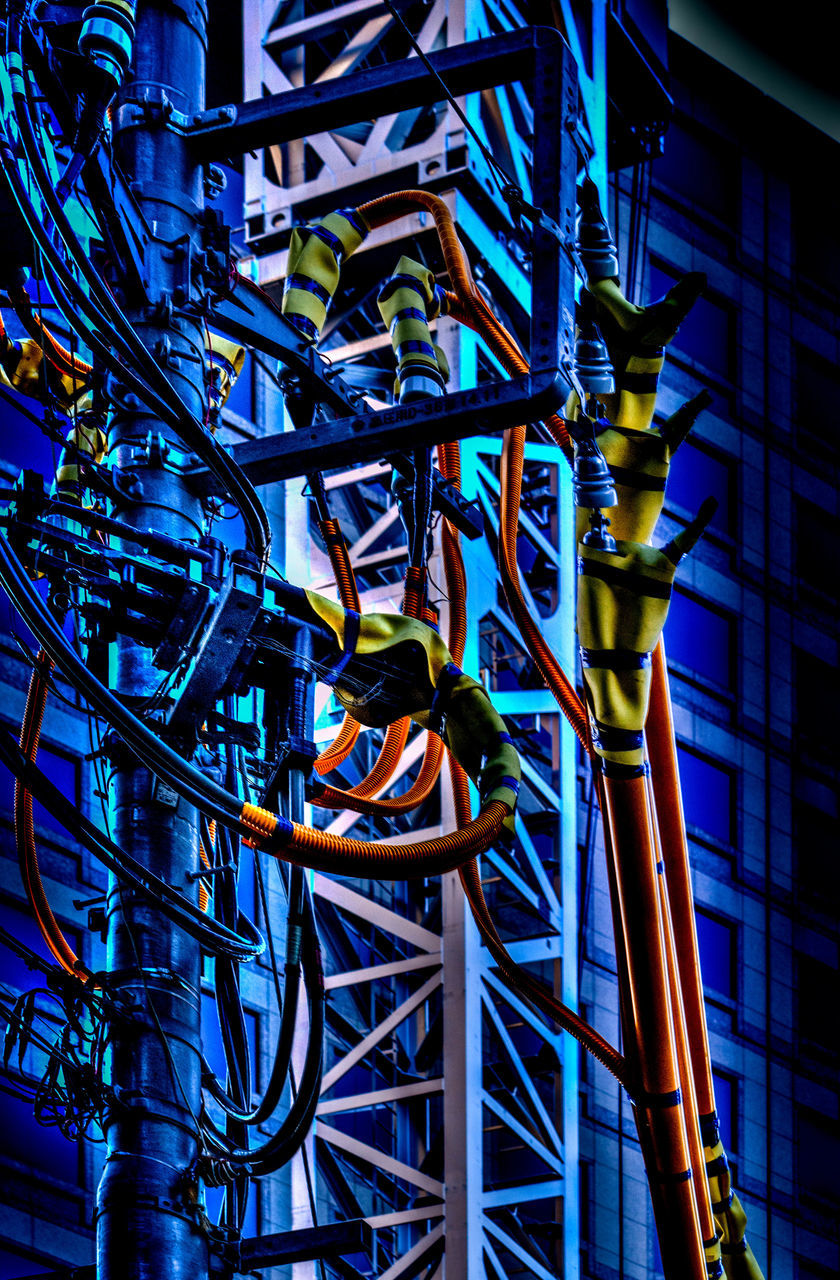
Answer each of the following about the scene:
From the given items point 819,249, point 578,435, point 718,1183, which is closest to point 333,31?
point 578,435

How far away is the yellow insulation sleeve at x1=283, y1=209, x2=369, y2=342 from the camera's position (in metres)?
12.2

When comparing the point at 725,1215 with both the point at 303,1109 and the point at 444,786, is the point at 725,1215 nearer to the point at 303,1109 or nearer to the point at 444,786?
the point at 444,786

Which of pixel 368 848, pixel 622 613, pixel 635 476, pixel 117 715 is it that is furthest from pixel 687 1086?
pixel 117 715

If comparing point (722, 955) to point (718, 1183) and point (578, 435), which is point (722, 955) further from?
point (578, 435)

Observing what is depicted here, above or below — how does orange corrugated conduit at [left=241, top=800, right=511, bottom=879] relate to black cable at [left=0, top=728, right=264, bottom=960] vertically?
above

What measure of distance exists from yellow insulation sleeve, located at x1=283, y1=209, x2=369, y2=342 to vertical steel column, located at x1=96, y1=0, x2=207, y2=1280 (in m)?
1.47

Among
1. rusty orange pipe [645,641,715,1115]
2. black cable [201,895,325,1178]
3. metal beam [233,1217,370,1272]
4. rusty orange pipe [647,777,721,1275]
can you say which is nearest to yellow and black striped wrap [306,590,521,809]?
black cable [201,895,325,1178]

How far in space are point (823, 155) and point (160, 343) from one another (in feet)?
90.6

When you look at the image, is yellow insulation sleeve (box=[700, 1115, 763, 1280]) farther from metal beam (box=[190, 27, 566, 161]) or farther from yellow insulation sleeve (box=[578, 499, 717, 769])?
metal beam (box=[190, 27, 566, 161])

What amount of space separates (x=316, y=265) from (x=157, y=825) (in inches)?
170

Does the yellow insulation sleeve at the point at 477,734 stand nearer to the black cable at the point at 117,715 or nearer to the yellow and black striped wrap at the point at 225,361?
the black cable at the point at 117,715

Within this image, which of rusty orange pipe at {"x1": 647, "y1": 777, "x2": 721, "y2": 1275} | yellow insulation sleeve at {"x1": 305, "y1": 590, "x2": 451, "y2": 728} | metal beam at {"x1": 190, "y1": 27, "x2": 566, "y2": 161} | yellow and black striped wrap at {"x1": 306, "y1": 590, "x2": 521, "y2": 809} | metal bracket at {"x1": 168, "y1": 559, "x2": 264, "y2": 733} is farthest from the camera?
rusty orange pipe at {"x1": 647, "y1": 777, "x2": 721, "y2": 1275}

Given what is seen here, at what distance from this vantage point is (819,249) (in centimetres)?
3578

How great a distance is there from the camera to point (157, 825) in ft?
31.0
